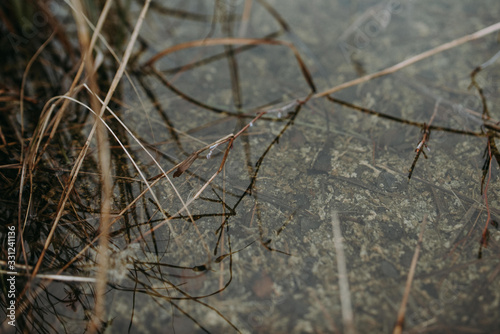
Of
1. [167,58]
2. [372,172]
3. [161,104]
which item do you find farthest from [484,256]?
[167,58]

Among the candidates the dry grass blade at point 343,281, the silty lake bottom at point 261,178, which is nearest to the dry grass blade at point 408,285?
the silty lake bottom at point 261,178

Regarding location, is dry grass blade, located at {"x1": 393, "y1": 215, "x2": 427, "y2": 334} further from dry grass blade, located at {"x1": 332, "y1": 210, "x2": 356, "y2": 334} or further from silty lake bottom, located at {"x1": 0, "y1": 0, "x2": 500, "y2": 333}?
dry grass blade, located at {"x1": 332, "y1": 210, "x2": 356, "y2": 334}

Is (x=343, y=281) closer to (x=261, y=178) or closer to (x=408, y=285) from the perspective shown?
(x=408, y=285)

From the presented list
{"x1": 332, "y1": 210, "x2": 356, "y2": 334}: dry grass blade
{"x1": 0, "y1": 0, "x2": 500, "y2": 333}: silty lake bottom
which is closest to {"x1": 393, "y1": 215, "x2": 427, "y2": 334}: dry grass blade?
{"x1": 0, "y1": 0, "x2": 500, "y2": 333}: silty lake bottom

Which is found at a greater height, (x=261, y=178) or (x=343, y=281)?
(x=261, y=178)

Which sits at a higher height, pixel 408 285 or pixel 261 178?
pixel 261 178

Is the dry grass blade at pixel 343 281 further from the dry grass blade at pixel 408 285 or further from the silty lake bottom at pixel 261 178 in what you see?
the dry grass blade at pixel 408 285

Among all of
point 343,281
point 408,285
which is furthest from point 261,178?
point 408,285

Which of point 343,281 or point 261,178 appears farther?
point 261,178
